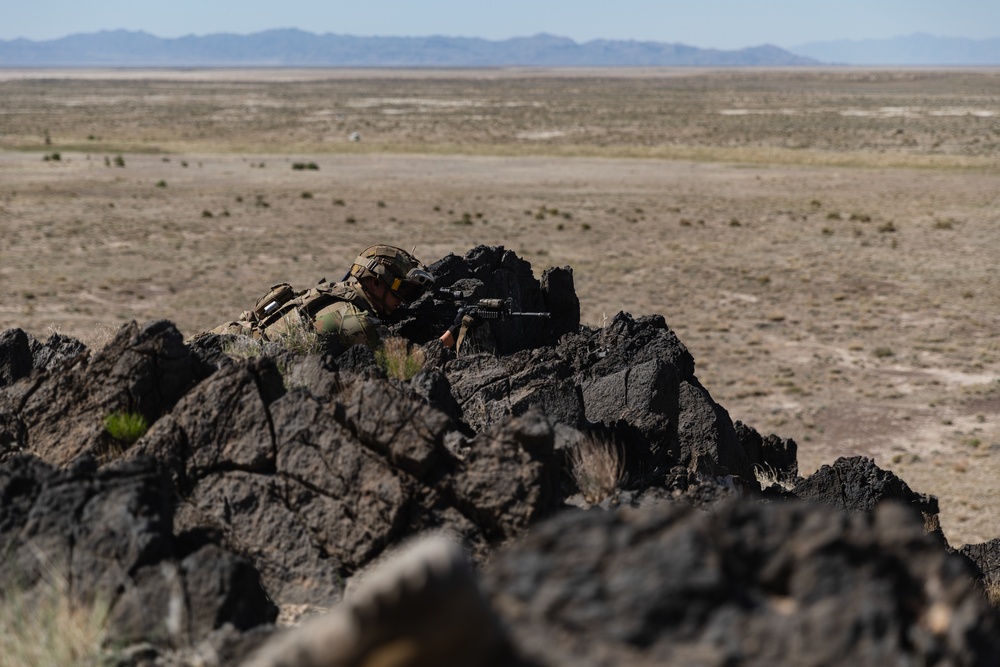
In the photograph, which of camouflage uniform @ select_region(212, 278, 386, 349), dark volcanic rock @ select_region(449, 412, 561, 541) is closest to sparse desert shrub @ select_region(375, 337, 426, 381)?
camouflage uniform @ select_region(212, 278, 386, 349)

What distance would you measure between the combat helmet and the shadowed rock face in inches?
42.5

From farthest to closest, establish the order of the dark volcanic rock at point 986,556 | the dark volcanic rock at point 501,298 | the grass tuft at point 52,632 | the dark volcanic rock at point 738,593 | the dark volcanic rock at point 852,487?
the dark volcanic rock at point 501,298 < the dark volcanic rock at point 986,556 < the dark volcanic rock at point 852,487 < the grass tuft at point 52,632 < the dark volcanic rock at point 738,593

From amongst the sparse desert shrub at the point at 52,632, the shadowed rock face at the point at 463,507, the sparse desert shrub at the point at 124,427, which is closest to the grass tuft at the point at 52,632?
the sparse desert shrub at the point at 52,632

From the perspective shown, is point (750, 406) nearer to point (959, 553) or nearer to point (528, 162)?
point (959, 553)

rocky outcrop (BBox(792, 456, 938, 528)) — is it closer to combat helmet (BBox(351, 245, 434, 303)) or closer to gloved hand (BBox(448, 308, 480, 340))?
gloved hand (BBox(448, 308, 480, 340))

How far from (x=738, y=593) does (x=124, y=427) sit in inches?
206

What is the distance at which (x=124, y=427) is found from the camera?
23.4 feet

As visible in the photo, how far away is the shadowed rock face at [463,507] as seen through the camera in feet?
10.0

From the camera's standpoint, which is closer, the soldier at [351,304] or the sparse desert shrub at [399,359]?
the sparse desert shrub at [399,359]

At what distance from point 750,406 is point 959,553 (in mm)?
10169

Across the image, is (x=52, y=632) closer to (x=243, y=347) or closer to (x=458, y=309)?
(x=243, y=347)

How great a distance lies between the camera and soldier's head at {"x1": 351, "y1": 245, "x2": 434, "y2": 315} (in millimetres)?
11500

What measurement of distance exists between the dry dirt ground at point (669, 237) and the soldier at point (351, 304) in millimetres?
4799

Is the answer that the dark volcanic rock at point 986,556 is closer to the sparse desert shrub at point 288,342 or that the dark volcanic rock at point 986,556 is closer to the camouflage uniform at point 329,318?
the camouflage uniform at point 329,318
